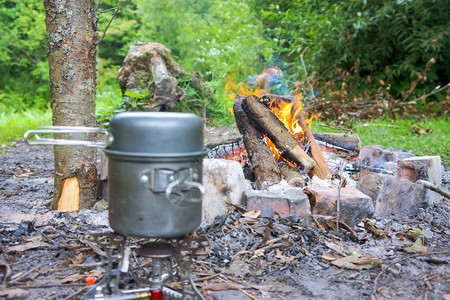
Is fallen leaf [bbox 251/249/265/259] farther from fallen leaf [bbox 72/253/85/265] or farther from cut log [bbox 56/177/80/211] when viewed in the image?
cut log [bbox 56/177/80/211]

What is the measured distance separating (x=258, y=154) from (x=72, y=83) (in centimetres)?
163

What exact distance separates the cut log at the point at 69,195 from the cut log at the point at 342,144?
261 centimetres

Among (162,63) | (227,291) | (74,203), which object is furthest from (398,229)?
(162,63)

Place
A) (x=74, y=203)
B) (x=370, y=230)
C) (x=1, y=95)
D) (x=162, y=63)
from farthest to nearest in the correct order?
(x=1, y=95) → (x=162, y=63) → (x=74, y=203) → (x=370, y=230)

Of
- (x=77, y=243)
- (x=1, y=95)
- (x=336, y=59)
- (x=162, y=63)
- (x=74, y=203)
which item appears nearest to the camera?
(x=77, y=243)

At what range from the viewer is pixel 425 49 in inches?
323

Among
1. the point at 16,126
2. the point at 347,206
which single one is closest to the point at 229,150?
the point at 347,206

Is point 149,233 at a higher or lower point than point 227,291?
higher

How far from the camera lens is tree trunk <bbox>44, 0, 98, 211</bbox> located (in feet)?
9.09

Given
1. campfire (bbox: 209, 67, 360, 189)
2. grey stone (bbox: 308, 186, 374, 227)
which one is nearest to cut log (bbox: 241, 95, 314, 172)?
campfire (bbox: 209, 67, 360, 189)

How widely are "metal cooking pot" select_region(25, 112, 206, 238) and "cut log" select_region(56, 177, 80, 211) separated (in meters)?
1.38

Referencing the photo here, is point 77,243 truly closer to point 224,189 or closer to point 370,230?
point 224,189

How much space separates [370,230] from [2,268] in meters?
2.35

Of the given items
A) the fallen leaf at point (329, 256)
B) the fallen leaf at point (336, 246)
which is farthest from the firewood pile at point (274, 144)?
the fallen leaf at point (329, 256)
